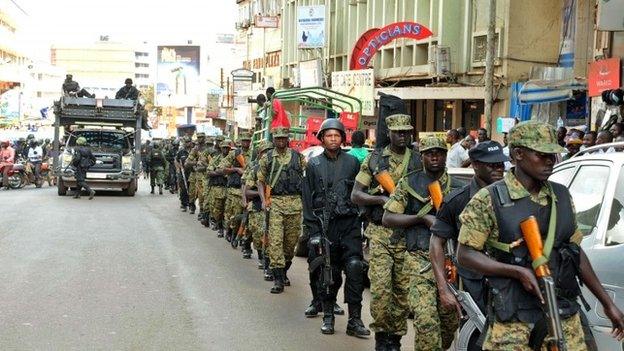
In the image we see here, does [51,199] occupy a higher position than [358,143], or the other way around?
[358,143]

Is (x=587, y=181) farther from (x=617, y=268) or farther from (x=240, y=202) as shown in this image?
(x=240, y=202)

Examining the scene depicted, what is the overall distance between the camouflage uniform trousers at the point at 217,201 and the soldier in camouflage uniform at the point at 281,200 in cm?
606

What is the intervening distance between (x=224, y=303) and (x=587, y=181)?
474cm

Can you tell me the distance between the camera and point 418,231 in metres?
6.71

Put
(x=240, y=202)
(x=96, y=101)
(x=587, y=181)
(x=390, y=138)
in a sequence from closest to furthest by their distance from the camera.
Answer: (x=587, y=181) < (x=390, y=138) < (x=240, y=202) < (x=96, y=101)

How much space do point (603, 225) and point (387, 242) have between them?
5.71 feet

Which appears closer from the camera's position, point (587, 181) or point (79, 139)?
point (587, 181)

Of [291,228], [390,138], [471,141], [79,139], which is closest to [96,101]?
[79,139]

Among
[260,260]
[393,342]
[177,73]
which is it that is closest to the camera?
[393,342]

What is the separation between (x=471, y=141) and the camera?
1681 cm

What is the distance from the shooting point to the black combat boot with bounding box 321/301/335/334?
8.65m

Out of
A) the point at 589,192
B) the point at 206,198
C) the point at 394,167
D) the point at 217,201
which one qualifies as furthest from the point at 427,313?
the point at 206,198

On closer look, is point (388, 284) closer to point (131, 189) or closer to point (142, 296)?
point (142, 296)

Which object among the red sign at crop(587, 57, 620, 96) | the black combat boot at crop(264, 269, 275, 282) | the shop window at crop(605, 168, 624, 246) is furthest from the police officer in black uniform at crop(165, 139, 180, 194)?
the shop window at crop(605, 168, 624, 246)
